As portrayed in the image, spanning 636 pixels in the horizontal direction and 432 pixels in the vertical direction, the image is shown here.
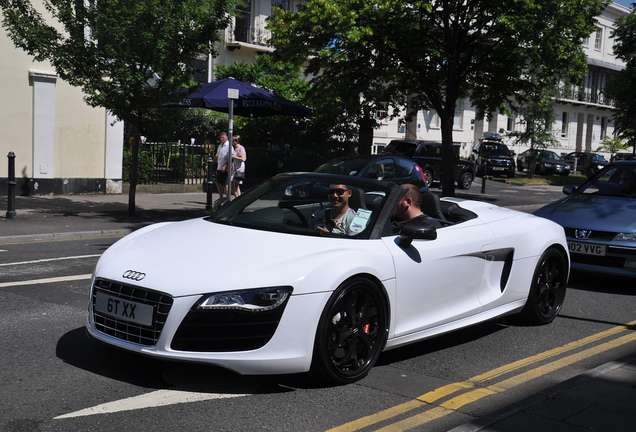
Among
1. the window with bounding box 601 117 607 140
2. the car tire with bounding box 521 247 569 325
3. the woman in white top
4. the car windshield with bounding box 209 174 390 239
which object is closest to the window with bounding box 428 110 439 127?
the window with bounding box 601 117 607 140

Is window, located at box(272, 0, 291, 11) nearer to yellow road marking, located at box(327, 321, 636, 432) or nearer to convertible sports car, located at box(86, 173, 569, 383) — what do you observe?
convertible sports car, located at box(86, 173, 569, 383)

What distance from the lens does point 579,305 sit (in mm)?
7910

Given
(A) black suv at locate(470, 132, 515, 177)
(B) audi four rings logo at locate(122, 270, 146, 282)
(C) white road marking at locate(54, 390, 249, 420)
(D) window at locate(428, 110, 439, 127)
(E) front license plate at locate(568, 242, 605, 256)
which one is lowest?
(C) white road marking at locate(54, 390, 249, 420)

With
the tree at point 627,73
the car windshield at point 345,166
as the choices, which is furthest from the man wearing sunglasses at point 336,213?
the tree at point 627,73

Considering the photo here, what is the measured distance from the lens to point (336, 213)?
5.53m

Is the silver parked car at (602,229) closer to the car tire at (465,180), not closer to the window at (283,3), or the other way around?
the car tire at (465,180)

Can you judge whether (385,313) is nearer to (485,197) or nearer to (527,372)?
(527,372)

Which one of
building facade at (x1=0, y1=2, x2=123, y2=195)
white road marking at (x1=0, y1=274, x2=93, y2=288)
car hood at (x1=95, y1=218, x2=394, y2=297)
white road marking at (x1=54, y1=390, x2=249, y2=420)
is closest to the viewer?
white road marking at (x1=54, y1=390, x2=249, y2=420)

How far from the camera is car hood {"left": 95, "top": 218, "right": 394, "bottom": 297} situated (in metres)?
4.42

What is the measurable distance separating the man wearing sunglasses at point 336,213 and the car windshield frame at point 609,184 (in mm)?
5555

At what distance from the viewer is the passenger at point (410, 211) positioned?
570 cm

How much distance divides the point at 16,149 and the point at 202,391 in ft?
51.7

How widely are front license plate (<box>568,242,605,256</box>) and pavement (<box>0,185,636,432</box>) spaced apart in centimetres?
329

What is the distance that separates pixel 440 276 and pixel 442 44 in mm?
17071
